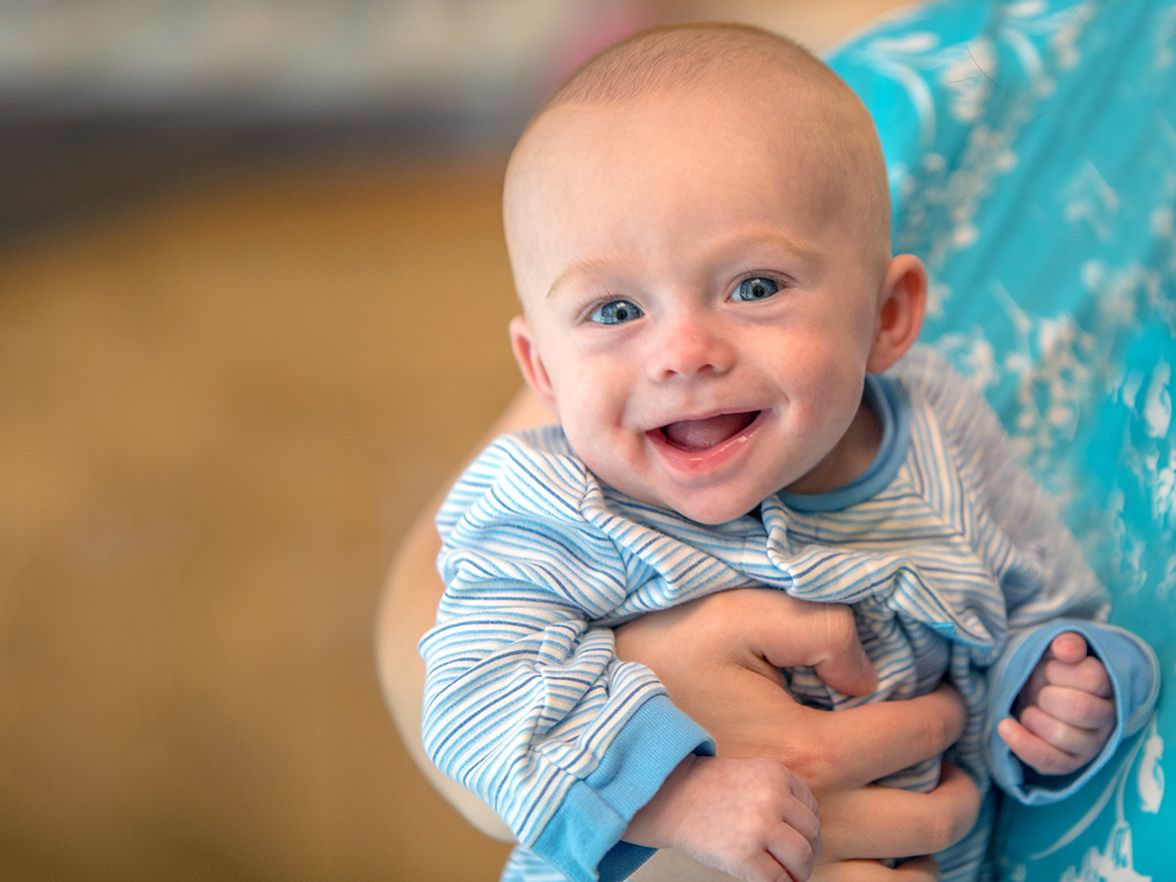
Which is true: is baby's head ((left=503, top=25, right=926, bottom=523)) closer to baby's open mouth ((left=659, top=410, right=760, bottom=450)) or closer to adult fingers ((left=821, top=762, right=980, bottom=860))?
baby's open mouth ((left=659, top=410, right=760, bottom=450))

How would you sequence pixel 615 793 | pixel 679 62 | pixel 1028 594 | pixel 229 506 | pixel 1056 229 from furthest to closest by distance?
pixel 229 506 → pixel 1056 229 → pixel 1028 594 → pixel 679 62 → pixel 615 793

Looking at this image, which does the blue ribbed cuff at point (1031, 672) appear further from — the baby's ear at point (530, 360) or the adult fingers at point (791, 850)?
the baby's ear at point (530, 360)

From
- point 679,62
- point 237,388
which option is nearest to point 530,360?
point 679,62

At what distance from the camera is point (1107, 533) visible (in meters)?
0.99

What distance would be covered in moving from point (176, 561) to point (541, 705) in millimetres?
1862

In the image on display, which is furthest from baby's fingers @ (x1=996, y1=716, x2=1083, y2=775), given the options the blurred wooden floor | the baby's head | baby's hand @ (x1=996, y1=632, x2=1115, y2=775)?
the blurred wooden floor

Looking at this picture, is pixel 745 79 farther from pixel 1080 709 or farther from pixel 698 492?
pixel 1080 709

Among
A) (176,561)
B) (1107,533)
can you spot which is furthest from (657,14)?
(1107,533)

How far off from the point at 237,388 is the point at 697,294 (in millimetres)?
2366

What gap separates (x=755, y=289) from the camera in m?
0.82

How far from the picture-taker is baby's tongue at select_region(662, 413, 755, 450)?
833 mm

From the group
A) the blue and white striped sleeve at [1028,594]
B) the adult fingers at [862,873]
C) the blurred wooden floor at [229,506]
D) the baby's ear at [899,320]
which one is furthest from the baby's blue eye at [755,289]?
the blurred wooden floor at [229,506]

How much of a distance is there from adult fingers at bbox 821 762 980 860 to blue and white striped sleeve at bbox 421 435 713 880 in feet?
0.42

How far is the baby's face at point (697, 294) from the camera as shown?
0.80 m
